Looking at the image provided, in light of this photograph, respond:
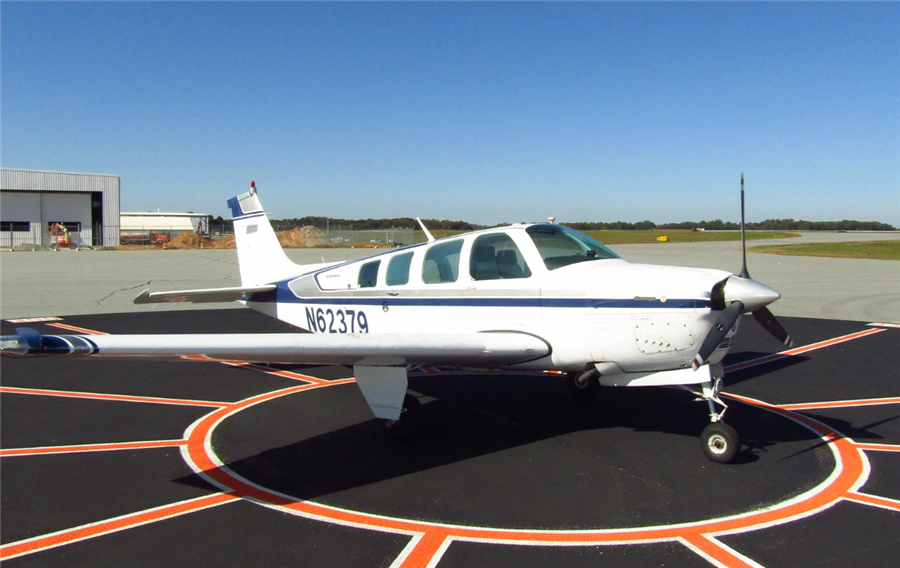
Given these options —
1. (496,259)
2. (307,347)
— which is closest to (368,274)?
(496,259)

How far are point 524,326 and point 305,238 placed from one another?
2012 inches

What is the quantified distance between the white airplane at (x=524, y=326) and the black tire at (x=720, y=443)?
1 centimetres

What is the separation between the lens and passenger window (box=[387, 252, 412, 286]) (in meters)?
7.34

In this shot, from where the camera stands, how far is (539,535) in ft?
13.7

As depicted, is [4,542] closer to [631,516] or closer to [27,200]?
Answer: [631,516]

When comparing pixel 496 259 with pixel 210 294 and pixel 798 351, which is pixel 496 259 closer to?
pixel 210 294

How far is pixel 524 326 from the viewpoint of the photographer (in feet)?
20.1

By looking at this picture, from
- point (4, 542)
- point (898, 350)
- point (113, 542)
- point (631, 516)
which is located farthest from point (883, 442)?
point (4, 542)

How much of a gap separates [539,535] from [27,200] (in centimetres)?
5902

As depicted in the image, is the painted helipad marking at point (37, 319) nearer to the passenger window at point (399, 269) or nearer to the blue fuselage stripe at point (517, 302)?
the blue fuselage stripe at point (517, 302)

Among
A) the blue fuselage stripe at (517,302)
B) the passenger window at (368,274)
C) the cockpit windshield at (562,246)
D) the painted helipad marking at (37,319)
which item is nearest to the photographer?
the blue fuselage stripe at (517,302)

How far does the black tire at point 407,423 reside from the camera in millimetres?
6031

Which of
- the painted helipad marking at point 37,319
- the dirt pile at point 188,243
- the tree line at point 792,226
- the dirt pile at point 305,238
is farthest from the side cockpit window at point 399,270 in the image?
the tree line at point 792,226

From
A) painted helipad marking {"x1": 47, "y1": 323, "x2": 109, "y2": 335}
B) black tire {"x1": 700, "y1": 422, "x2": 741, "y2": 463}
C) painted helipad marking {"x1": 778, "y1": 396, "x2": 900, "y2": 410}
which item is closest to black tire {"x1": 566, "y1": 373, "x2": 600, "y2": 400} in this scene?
black tire {"x1": 700, "y1": 422, "x2": 741, "y2": 463}
